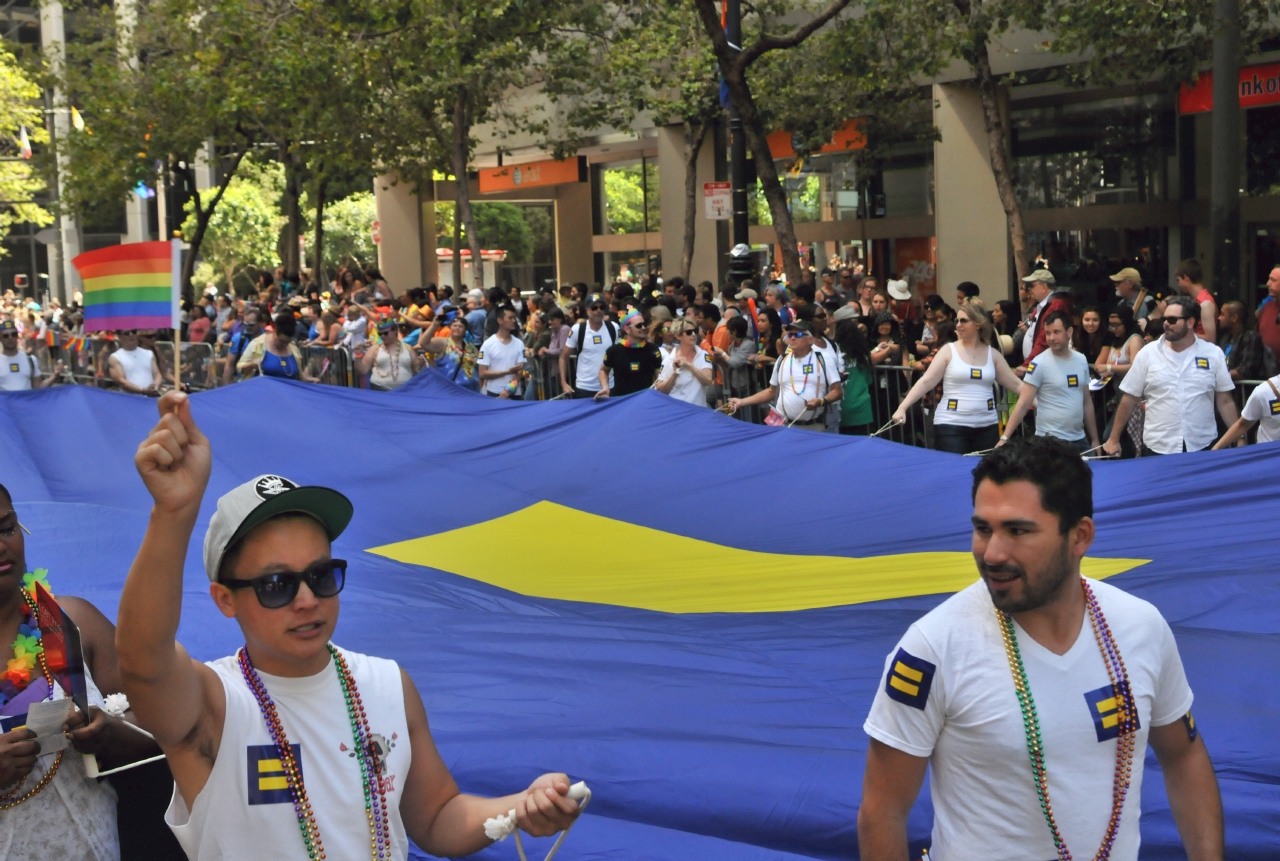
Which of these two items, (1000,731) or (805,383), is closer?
(1000,731)

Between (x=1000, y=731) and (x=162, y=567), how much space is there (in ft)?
5.55

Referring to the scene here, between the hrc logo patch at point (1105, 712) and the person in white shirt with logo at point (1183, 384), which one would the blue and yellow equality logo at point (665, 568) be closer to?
the person in white shirt with logo at point (1183, 384)

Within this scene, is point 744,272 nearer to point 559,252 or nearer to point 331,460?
point 331,460

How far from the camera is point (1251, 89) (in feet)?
59.4

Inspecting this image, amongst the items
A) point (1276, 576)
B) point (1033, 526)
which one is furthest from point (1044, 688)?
point (1276, 576)

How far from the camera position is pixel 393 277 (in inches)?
1689

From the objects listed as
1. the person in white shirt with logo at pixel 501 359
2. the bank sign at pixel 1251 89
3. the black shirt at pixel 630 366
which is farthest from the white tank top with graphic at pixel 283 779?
the bank sign at pixel 1251 89

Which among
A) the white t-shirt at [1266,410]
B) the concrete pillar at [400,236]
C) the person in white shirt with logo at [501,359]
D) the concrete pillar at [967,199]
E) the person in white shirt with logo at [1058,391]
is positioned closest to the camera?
the white t-shirt at [1266,410]

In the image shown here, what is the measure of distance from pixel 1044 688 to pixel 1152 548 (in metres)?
3.95

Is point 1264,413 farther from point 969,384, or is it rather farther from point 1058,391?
point 969,384

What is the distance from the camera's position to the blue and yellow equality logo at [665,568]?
6539 mm

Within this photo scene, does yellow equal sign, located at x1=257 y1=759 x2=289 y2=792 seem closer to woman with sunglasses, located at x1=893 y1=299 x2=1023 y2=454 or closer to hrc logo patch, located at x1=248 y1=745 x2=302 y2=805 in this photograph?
hrc logo patch, located at x1=248 y1=745 x2=302 y2=805

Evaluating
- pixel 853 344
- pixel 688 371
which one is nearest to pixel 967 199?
pixel 853 344

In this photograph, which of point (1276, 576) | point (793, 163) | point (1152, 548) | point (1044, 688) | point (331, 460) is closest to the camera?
point (1044, 688)
